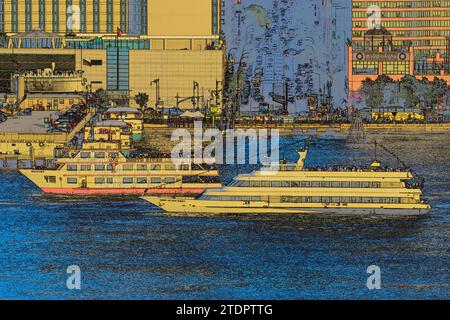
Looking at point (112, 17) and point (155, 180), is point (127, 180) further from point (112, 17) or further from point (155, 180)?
point (112, 17)

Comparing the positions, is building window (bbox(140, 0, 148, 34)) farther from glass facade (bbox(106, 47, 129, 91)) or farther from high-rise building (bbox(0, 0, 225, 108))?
glass facade (bbox(106, 47, 129, 91))

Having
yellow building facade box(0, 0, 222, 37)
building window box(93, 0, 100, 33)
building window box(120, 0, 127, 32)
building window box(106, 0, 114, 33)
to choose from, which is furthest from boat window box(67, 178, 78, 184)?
building window box(93, 0, 100, 33)

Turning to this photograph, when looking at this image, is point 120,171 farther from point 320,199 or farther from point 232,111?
point 232,111

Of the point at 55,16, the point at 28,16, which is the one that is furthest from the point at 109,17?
the point at 28,16

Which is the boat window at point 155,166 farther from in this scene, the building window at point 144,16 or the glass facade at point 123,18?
the glass facade at point 123,18
